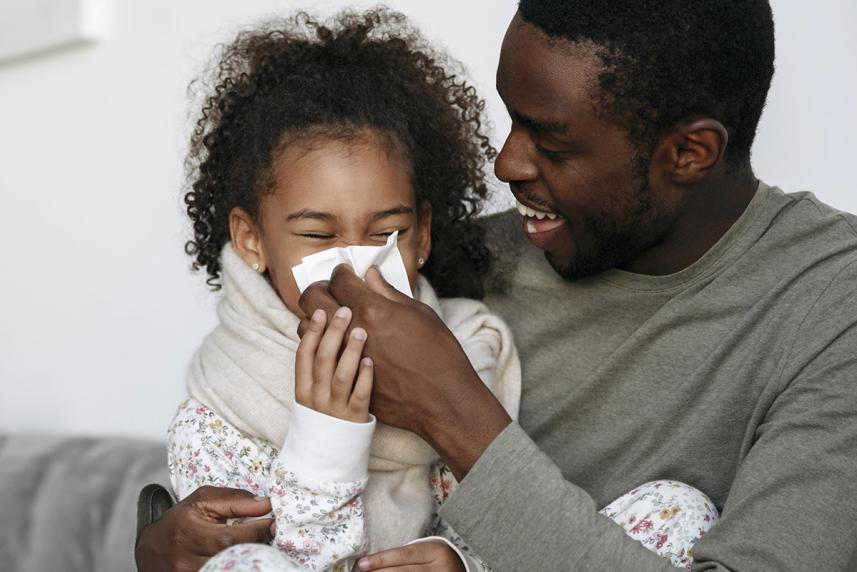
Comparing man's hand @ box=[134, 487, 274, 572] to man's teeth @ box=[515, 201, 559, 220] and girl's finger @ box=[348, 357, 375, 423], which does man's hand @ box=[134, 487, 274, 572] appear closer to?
girl's finger @ box=[348, 357, 375, 423]

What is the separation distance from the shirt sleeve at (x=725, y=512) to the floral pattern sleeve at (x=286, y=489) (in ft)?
0.49

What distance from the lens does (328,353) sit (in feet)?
5.01

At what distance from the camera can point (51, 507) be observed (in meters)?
2.63

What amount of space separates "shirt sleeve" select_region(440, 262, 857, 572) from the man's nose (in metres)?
0.41

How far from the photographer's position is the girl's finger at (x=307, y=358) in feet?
5.04

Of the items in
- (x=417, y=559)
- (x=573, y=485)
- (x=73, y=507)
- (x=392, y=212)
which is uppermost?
(x=392, y=212)

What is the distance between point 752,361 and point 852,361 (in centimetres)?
16

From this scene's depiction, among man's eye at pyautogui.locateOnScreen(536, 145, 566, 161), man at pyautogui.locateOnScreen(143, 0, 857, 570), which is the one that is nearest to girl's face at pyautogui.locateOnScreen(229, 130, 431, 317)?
man at pyautogui.locateOnScreen(143, 0, 857, 570)

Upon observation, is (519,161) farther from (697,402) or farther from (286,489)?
(286,489)

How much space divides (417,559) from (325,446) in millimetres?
207

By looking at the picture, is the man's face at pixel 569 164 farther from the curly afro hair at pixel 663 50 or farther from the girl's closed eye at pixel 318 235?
the girl's closed eye at pixel 318 235

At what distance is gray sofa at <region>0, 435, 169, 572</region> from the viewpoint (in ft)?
8.38

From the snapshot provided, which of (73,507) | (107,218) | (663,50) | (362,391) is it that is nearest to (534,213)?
(663,50)

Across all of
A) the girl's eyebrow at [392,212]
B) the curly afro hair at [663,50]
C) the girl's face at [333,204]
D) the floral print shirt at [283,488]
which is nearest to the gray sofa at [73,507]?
the floral print shirt at [283,488]
